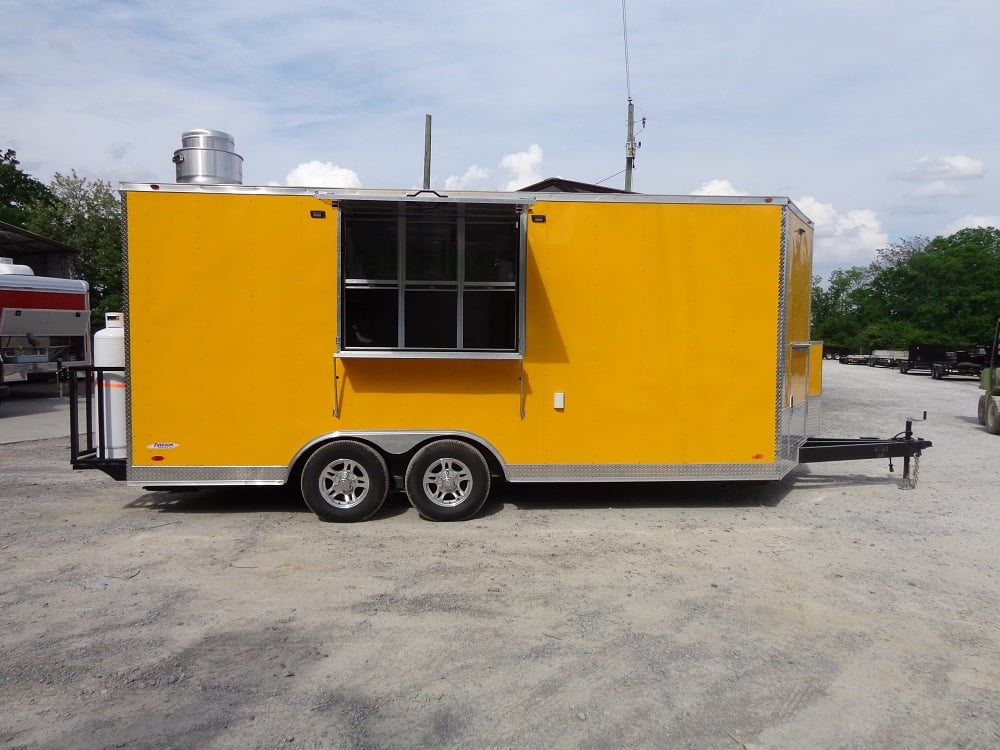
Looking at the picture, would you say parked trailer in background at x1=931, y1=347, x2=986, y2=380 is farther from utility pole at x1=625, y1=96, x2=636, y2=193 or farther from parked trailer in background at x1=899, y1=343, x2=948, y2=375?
utility pole at x1=625, y1=96, x2=636, y2=193

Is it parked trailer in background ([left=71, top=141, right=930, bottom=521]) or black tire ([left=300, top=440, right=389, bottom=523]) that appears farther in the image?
black tire ([left=300, top=440, right=389, bottom=523])

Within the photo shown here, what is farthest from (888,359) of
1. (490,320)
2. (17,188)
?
(17,188)

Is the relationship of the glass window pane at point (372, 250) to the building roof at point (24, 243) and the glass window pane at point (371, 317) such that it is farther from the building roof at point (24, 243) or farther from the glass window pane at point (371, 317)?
the building roof at point (24, 243)

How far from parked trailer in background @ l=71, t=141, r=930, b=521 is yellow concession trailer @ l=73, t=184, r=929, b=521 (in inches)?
0.8

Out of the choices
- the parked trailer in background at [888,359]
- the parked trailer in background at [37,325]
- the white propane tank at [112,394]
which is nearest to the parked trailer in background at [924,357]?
the parked trailer in background at [888,359]

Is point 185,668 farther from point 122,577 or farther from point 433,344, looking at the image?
point 433,344

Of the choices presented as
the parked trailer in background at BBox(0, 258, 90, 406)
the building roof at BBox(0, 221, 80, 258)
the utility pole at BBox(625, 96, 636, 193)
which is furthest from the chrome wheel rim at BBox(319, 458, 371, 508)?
the building roof at BBox(0, 221, 80, 258)

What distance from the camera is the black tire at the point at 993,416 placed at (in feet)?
40.8

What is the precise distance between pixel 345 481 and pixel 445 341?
1581 millimetres

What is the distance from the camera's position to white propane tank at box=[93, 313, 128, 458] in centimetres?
651

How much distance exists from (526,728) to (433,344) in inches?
149

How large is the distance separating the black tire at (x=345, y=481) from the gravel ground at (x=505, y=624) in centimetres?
19

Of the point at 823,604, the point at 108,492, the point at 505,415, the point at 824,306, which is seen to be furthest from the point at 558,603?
the point at 824,306

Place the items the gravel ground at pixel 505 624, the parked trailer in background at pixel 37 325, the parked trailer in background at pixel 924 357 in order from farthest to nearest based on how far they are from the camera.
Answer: the parked trailer in background at pixel 924 357
the parked trailer in background at pixel 37 325
the gravel ground at pixel 505 624
